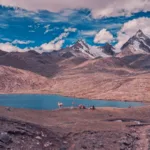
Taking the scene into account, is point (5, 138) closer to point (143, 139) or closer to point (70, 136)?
point (70, 136)

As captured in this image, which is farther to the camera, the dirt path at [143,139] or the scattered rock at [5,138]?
the dirt path at [143,139]

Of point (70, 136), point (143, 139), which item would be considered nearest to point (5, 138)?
point (70, 136)

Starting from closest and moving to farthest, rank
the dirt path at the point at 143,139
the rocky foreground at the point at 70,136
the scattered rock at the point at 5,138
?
the scattered rock at the point at 5,138
the rocky foreground at the point at 70,136
the dirt path at the point at 143,139

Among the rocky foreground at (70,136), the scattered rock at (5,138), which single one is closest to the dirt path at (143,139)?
the rocky foreground at (70,136)

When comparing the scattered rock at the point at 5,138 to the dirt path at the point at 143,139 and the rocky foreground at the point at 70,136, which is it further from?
the dirt path at the point at 143,139

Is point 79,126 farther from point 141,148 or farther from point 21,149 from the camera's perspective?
point 21,149

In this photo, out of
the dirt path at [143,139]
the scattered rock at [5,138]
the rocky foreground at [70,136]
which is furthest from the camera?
the dirt path at [143,139]

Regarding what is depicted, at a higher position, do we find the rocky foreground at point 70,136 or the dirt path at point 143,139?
the rocky foreground at point 70,136

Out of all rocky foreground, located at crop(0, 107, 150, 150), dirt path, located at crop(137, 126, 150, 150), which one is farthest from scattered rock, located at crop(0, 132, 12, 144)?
dirt path, located at crop(137, 126, 150, 150)

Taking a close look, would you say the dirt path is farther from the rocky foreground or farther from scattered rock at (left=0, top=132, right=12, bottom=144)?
scattered rock at (left=0, top=132, right=12, bottom=144)
